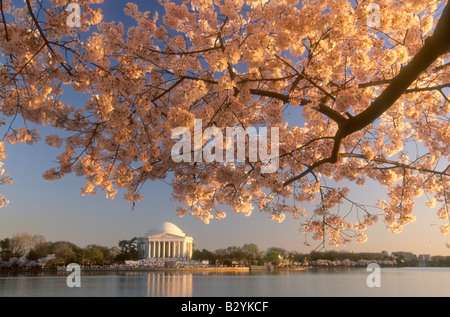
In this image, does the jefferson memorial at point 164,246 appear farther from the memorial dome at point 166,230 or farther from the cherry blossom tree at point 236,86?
the cherry blossom tree at point 236,86

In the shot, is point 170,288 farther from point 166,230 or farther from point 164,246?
point 166,230

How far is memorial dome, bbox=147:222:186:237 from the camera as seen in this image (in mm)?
97050

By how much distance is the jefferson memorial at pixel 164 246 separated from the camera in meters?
93.1

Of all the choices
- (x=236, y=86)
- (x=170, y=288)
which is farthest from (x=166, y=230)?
(x=236, y=86)

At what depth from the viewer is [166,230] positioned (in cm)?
9794

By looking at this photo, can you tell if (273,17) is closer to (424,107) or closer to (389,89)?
(389,89)

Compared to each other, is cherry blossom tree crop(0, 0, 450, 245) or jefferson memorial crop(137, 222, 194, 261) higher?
cherry blossom tree crop(0, 0, 450, 245)

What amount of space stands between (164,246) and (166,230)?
5197mm

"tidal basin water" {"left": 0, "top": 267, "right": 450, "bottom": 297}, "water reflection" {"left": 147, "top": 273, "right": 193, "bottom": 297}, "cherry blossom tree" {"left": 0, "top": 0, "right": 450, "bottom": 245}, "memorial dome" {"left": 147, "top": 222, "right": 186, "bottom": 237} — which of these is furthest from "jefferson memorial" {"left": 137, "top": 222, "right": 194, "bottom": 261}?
"cherry blossom tree" {"left": 0, "top": 0, "right": 450, "bottom": 245}

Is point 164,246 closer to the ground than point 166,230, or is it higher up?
closer to the ground

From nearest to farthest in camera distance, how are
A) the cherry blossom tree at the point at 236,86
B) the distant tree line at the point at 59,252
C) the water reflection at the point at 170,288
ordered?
1. the cherry blossom tree at the point at 236,86
2. the water reflection at the point at 170,288
3. the distant tree line at the point at 59,252

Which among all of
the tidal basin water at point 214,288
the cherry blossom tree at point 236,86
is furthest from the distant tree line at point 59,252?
the cherry blossom tree at point 236,86

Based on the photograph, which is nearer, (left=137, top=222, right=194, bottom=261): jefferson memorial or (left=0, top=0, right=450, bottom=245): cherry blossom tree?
(left=0, top=0, right=450, bottom=245): cherry blossom tree

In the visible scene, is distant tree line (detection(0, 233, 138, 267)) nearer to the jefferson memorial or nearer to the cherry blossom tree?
the jefferson memorial
